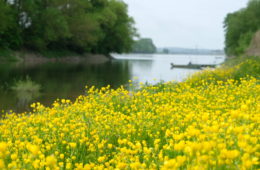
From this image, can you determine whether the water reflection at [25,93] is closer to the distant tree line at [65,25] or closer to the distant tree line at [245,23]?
the distant tree line at [65,25]

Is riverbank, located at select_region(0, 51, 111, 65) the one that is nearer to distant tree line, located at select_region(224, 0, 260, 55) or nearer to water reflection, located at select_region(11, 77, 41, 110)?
water reflection, located at select_region(11, 77, 41, 110)

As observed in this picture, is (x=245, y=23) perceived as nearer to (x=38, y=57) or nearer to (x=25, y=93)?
(x=38, y=57)

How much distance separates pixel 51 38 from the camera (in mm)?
47625

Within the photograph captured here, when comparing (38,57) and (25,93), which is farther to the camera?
(38,57)

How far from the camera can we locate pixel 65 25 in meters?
48.9

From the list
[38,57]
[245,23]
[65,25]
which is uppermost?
[245,23]

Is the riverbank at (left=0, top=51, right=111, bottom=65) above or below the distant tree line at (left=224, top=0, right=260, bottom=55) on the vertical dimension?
below

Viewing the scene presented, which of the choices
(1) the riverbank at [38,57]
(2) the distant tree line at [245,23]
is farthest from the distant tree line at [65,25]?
(2) the distant tree line at [245,23]

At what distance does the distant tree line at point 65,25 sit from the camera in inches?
1731

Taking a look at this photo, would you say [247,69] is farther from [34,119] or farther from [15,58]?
[15,58]

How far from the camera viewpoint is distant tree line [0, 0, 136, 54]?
43969 millimetres

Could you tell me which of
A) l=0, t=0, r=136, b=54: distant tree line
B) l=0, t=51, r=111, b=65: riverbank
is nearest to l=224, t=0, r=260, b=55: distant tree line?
l=0, t=0, r=136, b=54: distant tree line

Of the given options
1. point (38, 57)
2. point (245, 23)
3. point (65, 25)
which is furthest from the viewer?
point (245, 23)

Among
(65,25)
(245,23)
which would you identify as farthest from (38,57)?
(245,23)
